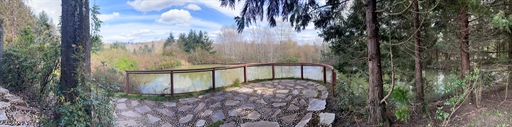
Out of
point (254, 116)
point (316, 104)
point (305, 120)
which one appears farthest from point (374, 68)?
point (254, 116)

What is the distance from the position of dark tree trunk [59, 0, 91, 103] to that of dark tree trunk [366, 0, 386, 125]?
2.92 metres

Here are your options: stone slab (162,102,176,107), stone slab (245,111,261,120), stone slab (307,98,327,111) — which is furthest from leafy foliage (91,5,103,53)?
stone slab (307,98,327,111)

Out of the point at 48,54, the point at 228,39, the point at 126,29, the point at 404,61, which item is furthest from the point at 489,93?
the point at 228,39

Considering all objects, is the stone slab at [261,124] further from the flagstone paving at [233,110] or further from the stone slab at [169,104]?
the stone slab at [169,104]

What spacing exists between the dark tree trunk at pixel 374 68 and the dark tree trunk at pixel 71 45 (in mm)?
2916

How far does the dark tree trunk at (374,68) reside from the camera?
236cm

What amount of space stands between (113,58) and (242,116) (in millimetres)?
6209

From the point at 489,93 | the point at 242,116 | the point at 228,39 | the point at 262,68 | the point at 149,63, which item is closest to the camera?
the point at 489,93

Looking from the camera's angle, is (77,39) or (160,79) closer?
(77,39)

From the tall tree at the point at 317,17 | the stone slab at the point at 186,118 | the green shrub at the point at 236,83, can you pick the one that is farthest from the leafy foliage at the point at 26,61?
the green shrub at the point at 236,83

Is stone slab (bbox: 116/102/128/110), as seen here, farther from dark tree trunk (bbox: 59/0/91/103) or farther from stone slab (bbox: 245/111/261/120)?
stone slab (bbox: 245/111/261/120)

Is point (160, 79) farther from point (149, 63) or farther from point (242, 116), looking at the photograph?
point (149, 63)

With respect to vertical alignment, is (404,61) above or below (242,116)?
above

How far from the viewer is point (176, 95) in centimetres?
469
